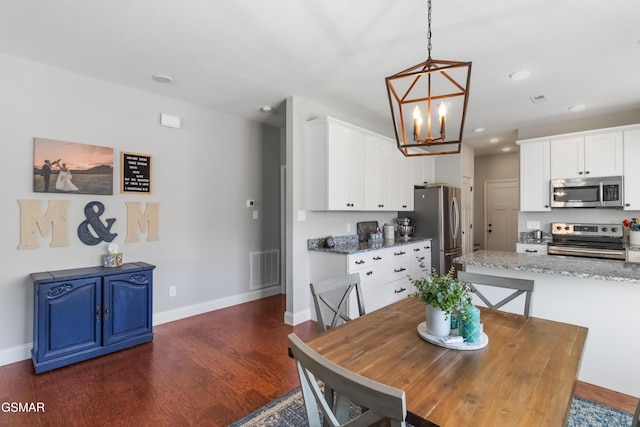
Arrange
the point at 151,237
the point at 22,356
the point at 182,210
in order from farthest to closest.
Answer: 1. the point at 182,210
2. the point at 151,237
3. the point at 22,356

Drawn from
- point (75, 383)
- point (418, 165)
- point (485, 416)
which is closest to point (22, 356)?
point (75, 383)

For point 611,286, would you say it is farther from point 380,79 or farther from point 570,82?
point 380,79

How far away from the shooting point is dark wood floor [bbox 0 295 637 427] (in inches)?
80.8

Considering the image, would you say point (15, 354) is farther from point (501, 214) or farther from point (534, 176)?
point (501, 214)

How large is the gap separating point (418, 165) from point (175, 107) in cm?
386

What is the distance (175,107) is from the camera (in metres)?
3.78

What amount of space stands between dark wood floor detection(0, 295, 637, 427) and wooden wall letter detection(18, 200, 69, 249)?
41.0 inches

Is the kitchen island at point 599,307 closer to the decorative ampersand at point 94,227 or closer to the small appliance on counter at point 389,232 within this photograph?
the small appliance on counter at point 389,232

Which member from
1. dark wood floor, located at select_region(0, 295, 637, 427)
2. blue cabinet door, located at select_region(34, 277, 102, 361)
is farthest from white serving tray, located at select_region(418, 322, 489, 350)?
blue cabinet door, located at select_region(34, 277, 102, 361)

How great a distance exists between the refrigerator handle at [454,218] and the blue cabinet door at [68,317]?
4.80m

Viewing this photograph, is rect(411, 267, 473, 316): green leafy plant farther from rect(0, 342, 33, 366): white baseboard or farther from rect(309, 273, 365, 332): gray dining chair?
rect(0, 342, 33, 366): white baseboard

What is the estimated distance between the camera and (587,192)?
4.16m

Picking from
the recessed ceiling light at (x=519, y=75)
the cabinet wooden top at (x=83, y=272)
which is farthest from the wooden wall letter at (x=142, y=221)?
the recessed ceiling light at (x=519, y=75)

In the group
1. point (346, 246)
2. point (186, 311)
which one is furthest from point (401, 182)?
point (186, 311)
